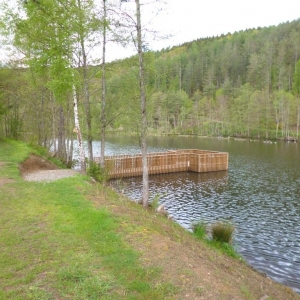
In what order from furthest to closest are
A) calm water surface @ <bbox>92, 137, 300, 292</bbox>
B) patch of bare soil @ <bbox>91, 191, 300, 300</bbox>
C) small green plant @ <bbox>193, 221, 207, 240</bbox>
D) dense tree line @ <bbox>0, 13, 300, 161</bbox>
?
1. dense tree line @ <bbox>0, 13, 300, 161</bbox>
2. calm water surface @ <bbox>92, 137, 300, 292</bbox>
3. small green plant @ <bbox>193, 221, 207, 240</bbox>
4. patch of bare soil @ <bbox>91, 191, 300, 300</bbox>

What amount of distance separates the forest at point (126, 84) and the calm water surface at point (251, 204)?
562 cm

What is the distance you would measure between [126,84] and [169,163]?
14.1 m

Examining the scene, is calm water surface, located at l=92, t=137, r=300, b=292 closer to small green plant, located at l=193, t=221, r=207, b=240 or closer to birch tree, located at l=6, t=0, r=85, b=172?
small green plant, located at l=193, t=221, r=207, b=240

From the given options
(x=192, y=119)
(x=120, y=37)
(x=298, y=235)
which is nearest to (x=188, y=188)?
(x=298, y=235)

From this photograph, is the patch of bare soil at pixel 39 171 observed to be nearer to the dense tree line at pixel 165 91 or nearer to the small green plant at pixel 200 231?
the dense tree line at pixel 165 91

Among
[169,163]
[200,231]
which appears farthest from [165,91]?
[200,231]

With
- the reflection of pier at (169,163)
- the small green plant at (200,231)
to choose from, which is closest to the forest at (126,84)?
the reflection of pier at (169,163)

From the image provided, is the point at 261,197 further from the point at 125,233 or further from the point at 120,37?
the point at 125,233

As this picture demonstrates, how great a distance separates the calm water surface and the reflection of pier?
109 cm

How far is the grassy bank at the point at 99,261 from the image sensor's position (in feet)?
15.8

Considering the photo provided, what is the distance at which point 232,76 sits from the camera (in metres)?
103

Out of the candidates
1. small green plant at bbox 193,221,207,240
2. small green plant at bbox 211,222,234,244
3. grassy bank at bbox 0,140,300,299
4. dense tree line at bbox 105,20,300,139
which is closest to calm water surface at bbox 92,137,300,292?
small green plant at bbox 211,222,234,244

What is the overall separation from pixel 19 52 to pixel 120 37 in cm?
1265

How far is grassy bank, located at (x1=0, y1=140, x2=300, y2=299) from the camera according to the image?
4.81 meters
